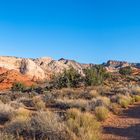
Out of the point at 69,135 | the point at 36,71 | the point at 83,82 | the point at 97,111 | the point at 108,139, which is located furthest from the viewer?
the point at 36,71

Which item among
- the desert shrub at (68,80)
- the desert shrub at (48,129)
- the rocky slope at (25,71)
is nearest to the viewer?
the desert shrub at (48,129)

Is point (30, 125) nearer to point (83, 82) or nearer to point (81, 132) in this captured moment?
point (81, 132)

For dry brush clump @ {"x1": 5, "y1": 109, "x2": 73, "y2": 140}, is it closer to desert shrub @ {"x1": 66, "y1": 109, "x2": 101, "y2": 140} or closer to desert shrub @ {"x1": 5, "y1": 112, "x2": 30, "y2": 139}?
desert shrub @ {"x1": 5, "y1": 112, "x2": 30, "y2": 139}

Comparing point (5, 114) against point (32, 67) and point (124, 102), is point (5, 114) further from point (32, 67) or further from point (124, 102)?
point (32, 67)

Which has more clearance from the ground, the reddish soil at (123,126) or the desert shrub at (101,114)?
the desert shrub at (101,114)

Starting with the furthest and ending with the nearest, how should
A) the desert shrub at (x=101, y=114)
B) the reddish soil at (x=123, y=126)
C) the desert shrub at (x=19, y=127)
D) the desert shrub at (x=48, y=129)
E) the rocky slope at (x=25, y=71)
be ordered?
the rocky slope at (x=25, y=71)
the desert shrub at (x=101, y=114)
the reddish soil at (x=123, y=126)
the desert shrub at (x=19, y=127)
the desert shrub at (x=48, y=129)

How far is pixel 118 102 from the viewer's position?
19562mm

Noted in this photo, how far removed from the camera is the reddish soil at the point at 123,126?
465 inches

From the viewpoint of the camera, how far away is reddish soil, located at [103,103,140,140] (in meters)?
11.8

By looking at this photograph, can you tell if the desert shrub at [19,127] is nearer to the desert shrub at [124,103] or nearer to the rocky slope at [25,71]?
the desert shrub at [124,103]

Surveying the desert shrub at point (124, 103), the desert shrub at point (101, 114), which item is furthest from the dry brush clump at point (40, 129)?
the desert shrub at point (124, 103)

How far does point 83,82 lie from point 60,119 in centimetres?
2657

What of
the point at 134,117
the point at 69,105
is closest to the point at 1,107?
the point at 69,105

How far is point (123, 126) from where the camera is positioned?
44.8 ft
